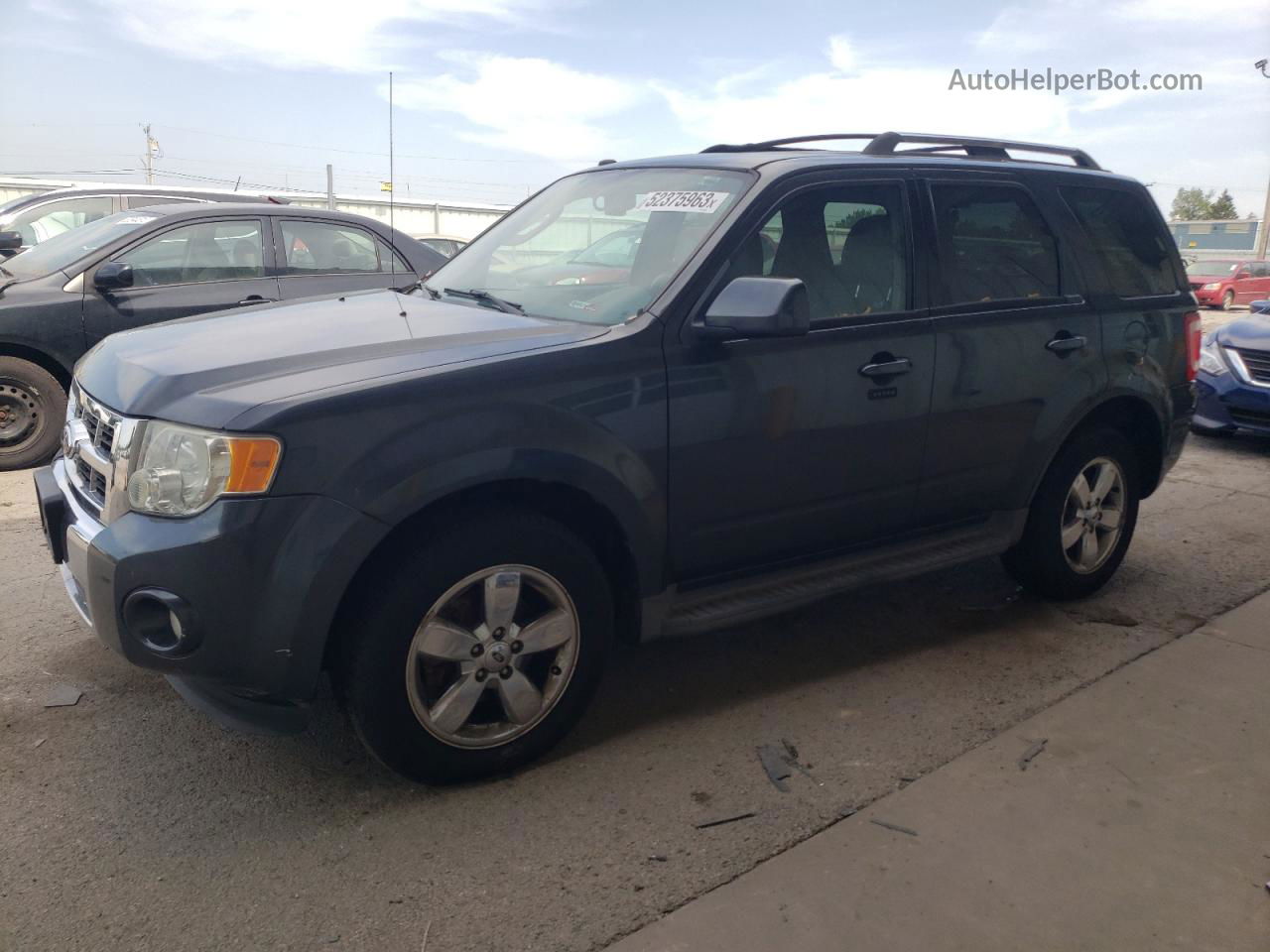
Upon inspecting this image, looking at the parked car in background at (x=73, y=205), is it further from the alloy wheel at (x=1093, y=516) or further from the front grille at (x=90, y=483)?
the alloy wheel at (x=1093, y=516)

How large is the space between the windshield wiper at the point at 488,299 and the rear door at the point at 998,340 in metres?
1.49

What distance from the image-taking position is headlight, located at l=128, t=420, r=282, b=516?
2531mm

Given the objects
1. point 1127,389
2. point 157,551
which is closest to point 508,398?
point 157,551

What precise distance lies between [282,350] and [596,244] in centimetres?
122

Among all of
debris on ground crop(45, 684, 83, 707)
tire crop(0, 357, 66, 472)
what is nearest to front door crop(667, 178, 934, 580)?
debris on ground crop(45, 684, 83, 707)

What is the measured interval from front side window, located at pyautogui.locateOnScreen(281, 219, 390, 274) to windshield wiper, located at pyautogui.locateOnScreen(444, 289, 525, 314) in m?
3.53

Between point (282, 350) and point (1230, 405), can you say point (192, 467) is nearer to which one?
point (282, 350)

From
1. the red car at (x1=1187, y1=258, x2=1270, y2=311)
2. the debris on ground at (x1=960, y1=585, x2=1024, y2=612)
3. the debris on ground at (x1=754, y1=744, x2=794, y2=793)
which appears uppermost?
the red car at (x1=1187, y1=258, x2=1270, y2=311)

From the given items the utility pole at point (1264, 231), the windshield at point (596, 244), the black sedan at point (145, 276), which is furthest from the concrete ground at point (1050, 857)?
the utility pole at point (1264, 231)

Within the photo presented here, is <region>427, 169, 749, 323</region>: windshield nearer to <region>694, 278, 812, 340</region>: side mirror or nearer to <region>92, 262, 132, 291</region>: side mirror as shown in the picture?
<region>694, 278, 812, 340</region>: side mirror

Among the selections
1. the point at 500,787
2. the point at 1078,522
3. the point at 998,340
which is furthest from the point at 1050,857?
the point at 1078,522

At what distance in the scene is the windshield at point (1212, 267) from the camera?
3153 centimetres

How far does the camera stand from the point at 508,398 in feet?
9.36

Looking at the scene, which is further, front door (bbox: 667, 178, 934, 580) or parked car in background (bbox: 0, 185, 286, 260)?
parked car in background (bbox: 0, 185, 286, 260)
